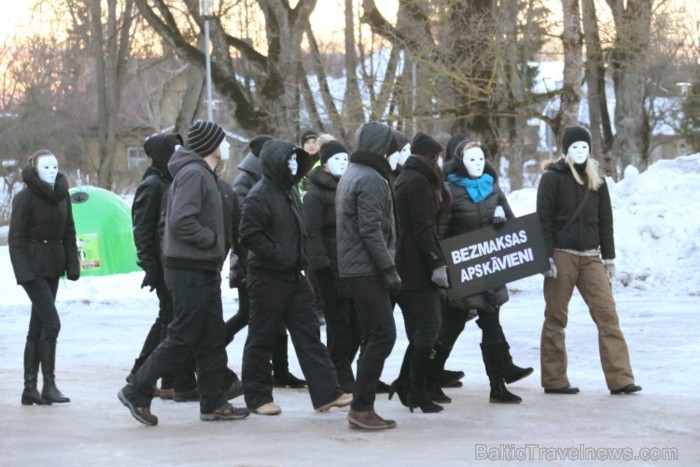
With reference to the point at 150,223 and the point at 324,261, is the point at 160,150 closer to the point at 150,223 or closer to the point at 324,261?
the point at 150,223

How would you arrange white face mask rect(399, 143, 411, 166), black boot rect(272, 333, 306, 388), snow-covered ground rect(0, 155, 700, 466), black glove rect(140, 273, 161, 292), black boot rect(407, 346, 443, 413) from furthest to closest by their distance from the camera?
1. black boot rect(272, 333, 306, 388)
2. black glove rect(140, 273, 161, 292)
3. white face mask rect(399, 143, 411, 166)
4. black boot rect(407, 346, 443, 413)
5. snow-covered ground rect(0, 155, 700, 466)

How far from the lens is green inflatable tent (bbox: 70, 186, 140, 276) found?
18.8 metres

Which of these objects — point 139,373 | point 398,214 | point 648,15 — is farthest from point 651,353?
point 648,15

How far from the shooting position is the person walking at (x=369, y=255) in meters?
7.62

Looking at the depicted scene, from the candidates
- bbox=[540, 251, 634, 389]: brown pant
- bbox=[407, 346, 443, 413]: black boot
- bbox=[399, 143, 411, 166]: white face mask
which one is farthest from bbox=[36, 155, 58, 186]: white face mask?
bbox=[540, 251, 634, 389]: brown pant

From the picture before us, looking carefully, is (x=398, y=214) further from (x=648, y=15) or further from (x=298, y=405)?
(x=648, y=15)

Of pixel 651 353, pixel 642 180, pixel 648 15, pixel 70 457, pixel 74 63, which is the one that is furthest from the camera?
pixel 74 63

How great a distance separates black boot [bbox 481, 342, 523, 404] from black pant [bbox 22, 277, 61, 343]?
2.98 meters

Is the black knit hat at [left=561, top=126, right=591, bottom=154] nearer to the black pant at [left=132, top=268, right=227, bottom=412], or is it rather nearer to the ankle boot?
the ankle boot

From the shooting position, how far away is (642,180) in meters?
18.8

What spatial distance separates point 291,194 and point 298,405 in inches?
60.0

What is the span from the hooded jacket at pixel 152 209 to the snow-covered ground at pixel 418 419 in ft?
3.36

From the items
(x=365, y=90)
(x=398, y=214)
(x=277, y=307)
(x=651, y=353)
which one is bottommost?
(x=651, y=353)

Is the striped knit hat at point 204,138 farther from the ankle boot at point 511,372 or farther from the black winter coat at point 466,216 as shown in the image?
the ankle boot at point 511,372
